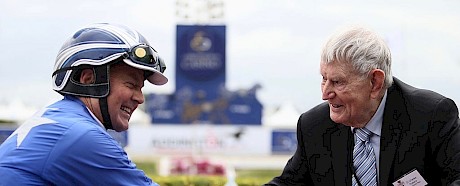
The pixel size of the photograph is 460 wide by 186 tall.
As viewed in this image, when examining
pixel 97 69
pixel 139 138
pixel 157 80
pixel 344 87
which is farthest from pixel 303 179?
pixel 139 138

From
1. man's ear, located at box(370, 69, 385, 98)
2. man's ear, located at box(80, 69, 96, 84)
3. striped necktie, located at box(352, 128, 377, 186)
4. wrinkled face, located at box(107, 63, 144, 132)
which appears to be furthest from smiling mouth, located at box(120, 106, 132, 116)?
striped necktie, located at box(352, 128, 377, 186)

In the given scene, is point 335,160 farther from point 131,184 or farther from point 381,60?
point 131,184

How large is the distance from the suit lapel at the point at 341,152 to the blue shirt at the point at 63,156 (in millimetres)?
1191

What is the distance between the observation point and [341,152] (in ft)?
13.4

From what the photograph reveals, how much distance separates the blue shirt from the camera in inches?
119

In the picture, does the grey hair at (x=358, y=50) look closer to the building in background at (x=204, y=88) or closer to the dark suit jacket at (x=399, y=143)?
the dark suit jacket at (x=399, y=143)

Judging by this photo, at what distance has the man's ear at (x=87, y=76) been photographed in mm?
3268

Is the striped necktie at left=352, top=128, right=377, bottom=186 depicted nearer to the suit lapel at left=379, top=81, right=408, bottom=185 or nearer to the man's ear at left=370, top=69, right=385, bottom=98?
the suit lapel at left=379, top=81, right=408, bottom=185

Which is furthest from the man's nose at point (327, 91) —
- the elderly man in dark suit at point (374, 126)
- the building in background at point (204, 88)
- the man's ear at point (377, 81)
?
the building in background at point (204, 88)

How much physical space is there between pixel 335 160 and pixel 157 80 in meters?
0.99

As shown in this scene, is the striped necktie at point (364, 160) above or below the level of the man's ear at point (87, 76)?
below

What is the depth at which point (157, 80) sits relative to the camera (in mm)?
3473

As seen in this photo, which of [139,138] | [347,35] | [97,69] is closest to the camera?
[97,69]

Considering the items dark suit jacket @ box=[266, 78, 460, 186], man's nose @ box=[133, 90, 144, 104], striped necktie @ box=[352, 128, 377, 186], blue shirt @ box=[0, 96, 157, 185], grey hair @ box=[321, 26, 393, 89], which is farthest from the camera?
striped necktie @ box=[352, 128, 377, 186]
